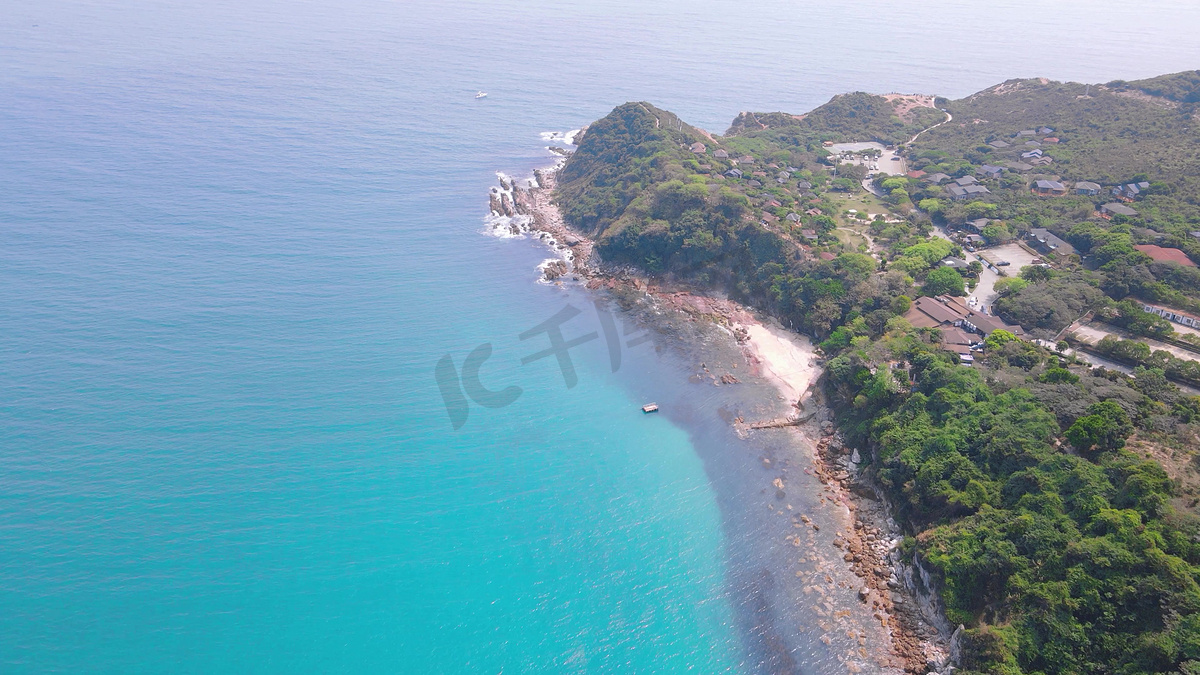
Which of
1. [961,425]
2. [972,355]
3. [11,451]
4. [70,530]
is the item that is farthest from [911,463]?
[11,451]

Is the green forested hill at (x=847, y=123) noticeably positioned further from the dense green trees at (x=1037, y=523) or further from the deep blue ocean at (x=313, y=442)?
the dense green trees at (x=1037, y=523)

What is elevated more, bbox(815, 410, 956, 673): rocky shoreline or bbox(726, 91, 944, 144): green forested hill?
bbox(726, 91, 944, 144): green forested hill

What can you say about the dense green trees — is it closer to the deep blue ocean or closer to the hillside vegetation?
the hillside vegetation

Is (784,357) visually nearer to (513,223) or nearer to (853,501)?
(853,501)

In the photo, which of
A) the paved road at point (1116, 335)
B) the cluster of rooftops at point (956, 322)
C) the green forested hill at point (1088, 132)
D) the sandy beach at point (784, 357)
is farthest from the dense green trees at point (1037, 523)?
the green forested hill at point (1088, 132)


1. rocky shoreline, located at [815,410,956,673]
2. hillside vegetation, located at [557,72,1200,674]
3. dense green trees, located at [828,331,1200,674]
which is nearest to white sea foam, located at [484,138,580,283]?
hillside vegetation, located at [557,72,1200,674]

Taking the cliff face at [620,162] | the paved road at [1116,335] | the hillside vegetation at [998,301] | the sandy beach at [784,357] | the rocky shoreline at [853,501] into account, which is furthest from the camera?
the cliff face at [620,162]

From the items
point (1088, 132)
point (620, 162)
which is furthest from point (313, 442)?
point (1088, 132)

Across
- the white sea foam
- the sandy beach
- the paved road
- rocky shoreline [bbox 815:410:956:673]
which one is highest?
the white sea foam
